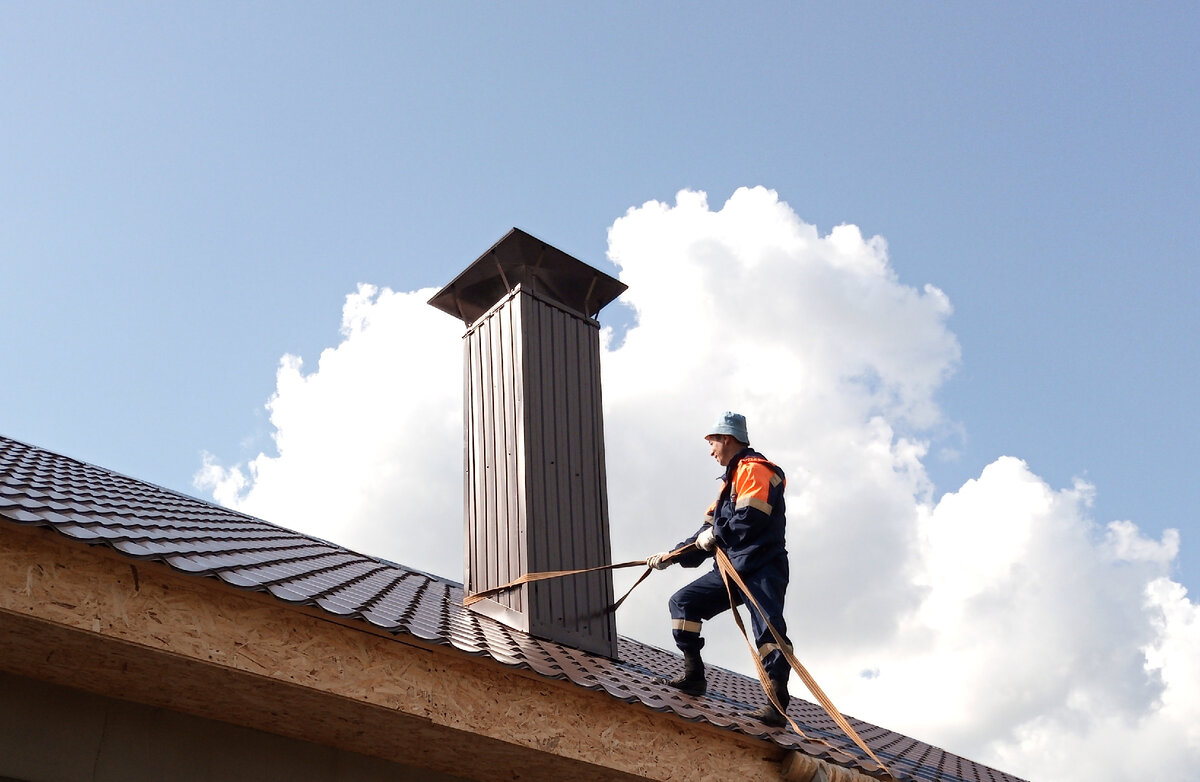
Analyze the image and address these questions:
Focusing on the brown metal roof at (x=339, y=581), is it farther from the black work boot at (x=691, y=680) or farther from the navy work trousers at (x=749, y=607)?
the navy work trousers at (x=749, y=607)

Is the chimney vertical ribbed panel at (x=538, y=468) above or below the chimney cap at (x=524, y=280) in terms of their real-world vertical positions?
below

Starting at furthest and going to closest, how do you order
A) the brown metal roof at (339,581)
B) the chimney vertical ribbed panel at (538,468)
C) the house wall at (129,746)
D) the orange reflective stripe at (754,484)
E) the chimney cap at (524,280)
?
the chimney cap at (524,280)
the chimney vertical ribbed panel at (538,468)
the orange reflective stripe at (754,484)
the brown metal roof at (339,581)
the house wall at (129,746)

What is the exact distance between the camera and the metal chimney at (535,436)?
22.7 feet

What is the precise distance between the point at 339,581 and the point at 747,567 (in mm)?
2328

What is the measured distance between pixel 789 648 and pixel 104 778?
361 cm

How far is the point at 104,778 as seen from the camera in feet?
12.7

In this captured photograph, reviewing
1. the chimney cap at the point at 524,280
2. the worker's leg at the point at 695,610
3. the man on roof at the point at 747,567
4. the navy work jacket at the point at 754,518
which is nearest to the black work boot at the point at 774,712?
the man on roof at the point at 747,567

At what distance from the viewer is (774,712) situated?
5.72m

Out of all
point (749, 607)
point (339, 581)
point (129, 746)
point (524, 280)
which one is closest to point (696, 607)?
point (749, 607)

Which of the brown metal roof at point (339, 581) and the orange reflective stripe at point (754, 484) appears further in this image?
the orange reflective stripe at point (754, 484)

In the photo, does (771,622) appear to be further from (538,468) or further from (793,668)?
(538,468)

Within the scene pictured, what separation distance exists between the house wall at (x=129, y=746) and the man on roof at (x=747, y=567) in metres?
2.40

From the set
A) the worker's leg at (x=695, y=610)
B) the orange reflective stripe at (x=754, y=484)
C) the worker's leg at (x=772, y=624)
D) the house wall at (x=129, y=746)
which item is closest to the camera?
the house wall at (x=129, y=746)

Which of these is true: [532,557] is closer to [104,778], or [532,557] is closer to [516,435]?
[516,435]
